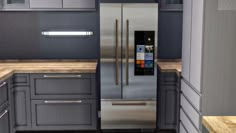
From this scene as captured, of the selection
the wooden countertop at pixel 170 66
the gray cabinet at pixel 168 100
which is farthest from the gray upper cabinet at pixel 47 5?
the gray cabinet at pixel 168 100

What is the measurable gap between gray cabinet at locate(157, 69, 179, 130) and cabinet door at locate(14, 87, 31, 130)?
1.56m

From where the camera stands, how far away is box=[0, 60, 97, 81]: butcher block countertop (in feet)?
12.5

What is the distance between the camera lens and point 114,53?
3.85 m

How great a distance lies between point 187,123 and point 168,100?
777 millimetres

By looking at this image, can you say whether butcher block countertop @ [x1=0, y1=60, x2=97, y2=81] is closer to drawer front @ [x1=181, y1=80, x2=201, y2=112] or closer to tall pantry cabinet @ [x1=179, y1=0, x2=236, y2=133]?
drawer front @ [x1=181, y1=80, x2=201, y2=112]

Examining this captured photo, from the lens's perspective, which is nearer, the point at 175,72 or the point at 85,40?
the point at 175,72

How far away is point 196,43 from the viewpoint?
2.83 meters

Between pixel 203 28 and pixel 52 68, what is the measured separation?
6.31 feet

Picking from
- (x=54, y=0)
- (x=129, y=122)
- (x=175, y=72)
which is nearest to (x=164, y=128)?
(x=129, y=122)

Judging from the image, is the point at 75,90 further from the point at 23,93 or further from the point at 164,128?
the point at 164,128

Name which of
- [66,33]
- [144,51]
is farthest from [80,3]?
[144,51]

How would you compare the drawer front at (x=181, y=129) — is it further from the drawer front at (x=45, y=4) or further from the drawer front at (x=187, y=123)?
the drawer front at (x=45, y=4)

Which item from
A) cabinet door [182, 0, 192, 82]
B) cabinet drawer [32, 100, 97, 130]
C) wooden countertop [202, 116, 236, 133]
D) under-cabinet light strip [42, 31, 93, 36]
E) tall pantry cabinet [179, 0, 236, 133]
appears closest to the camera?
wooden countertop [202, 116, 236, 133]

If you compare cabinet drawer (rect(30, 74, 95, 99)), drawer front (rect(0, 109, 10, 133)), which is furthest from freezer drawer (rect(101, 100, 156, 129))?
drawer front (rect(0, 109, 10, 133))
